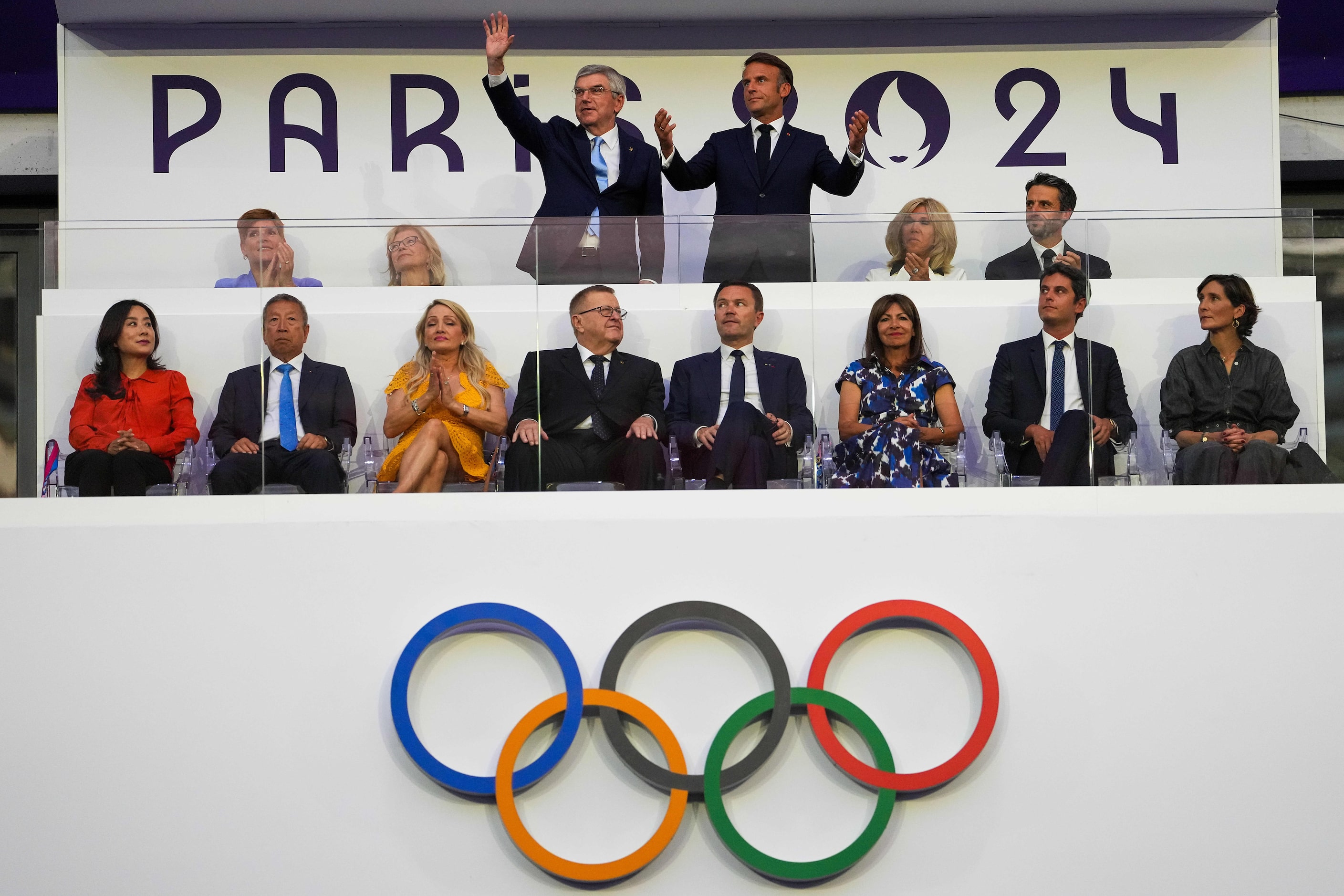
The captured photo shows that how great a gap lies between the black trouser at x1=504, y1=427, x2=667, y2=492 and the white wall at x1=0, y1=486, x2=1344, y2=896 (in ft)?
0.19

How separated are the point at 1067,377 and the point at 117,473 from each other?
10.1 feet

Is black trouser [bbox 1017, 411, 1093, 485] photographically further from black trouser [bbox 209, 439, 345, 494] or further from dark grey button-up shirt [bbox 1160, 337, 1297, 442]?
black trouser [bbox 209, 439, 345, 494]

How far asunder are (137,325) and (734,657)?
223cm

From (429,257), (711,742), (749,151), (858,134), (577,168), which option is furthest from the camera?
(749,151)

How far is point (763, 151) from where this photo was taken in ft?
18.1

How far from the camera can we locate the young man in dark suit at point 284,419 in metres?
4.43

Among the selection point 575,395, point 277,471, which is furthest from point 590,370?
point 277,471

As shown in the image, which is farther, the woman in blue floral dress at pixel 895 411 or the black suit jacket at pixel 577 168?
the black suit jacket at pixel 577 168

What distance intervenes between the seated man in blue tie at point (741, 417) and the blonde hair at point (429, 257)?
834mm

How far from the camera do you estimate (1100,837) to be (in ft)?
13.9

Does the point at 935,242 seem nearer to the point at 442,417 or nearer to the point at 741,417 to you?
the point at 741,417

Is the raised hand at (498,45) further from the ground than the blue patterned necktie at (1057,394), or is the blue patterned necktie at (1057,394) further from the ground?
the raised hand at (498,45)

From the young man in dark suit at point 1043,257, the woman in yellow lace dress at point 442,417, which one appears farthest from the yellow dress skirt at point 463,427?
the young man in dark suit at point 1043,257

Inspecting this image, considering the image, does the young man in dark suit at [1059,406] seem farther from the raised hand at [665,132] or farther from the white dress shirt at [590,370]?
the raised hand at [665,132]
